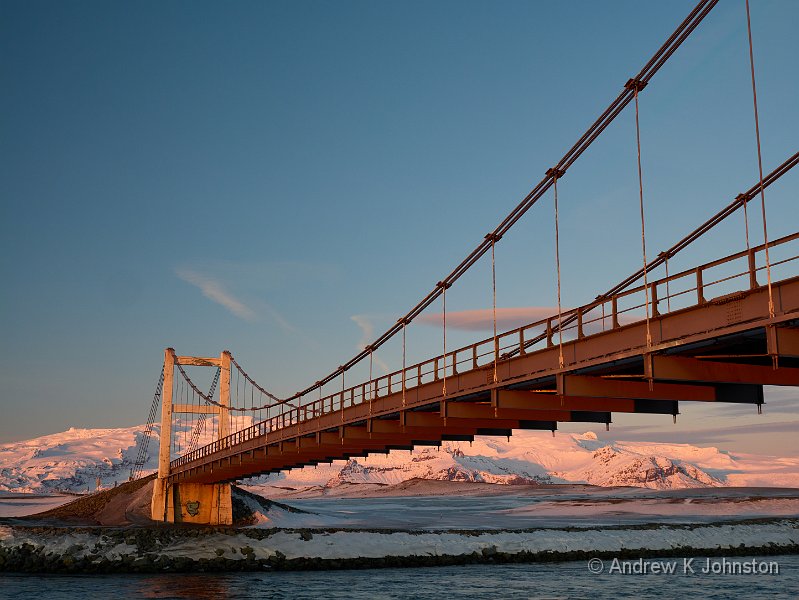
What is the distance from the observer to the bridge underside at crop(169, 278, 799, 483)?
22.8m

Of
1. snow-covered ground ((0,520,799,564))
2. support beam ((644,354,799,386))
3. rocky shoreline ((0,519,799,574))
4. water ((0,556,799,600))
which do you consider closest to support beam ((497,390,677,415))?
support beam ((644,354,799,386))

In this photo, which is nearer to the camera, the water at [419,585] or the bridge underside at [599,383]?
the bridge underside at [599,383]

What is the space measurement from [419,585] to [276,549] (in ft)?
38.3

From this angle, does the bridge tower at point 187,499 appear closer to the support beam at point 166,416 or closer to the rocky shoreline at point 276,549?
the support beam at point 166,416

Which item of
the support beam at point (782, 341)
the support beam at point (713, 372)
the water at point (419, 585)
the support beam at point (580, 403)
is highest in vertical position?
the support beam at point (782, 341)

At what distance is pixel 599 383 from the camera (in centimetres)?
3017

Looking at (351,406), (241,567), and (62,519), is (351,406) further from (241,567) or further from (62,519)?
(62,519)

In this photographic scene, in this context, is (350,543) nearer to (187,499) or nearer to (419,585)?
(419,585)

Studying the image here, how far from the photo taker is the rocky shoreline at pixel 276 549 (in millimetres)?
43312

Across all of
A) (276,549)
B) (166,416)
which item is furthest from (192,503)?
(276,549)

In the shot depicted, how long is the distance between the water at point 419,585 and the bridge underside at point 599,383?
6551 millimetres

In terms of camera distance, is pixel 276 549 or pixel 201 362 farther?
pixel 201 362

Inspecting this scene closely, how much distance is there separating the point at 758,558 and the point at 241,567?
29221 millimetres

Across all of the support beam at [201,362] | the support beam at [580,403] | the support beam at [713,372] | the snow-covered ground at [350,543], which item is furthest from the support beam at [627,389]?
the support beam at [201,362]
